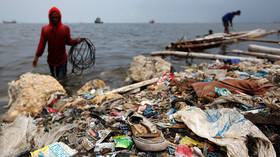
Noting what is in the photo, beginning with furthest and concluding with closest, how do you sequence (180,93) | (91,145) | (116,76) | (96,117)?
(116,76) < (180,93) < (96,117) < (91,145)

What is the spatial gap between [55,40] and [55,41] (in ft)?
0.10

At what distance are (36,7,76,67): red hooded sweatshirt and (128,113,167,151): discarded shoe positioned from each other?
11.8 ft

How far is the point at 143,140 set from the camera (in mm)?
1995

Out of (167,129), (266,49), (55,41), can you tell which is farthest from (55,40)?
(266,49)

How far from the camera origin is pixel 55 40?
4906 mm

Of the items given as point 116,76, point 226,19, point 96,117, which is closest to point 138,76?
point 116,76

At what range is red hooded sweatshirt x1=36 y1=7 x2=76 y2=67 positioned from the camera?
4750 mm

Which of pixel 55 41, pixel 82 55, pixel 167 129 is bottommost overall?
pixel 167 129

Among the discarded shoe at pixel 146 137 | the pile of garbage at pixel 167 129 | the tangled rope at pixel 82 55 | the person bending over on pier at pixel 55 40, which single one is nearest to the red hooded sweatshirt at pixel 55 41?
the person bending over on pier at pixel 55 40

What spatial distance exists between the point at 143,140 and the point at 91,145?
0.69 metres

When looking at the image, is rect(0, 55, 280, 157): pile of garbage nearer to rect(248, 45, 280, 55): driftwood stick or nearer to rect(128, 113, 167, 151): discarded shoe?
rect(128, 113, 167, 151): discarded shoe

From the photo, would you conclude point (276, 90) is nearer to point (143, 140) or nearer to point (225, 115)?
point (225, 115)

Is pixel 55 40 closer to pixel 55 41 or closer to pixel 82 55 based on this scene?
pixel 55 41

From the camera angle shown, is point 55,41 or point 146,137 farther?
point 55,41
